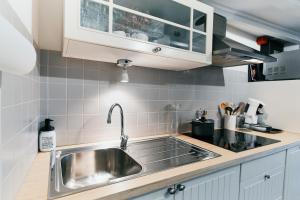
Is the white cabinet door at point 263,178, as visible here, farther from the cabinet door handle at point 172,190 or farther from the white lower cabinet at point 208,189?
the cabinet door handle at point 172,190

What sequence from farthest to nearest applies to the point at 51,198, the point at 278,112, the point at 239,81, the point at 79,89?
the point at 239,81 → the point at 278,112 → the point at 79,89 → the point at 51,198

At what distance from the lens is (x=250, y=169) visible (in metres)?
1.14

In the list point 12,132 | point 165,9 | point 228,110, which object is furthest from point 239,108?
point 12,132

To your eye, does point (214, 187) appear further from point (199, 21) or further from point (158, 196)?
point (199, 21)

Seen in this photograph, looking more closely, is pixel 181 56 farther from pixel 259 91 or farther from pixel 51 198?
pixel 259 91

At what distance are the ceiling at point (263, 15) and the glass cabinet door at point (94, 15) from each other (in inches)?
43.4

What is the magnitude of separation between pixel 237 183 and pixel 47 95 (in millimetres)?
1303

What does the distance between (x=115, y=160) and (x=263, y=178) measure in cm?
106

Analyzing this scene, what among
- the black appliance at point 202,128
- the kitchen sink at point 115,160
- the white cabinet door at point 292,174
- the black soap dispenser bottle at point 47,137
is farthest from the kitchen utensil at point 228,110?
the black soap dispenser bottle at point 47,137

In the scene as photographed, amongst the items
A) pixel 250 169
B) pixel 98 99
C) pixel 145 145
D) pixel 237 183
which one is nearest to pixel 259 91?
pixel 250 169

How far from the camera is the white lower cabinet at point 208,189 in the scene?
0.81m

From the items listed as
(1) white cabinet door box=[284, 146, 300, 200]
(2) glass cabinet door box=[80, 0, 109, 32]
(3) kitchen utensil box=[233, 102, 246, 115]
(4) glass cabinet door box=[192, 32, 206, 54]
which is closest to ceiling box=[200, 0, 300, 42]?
(4) glass cabinet door box=[192, 32, 206, 54]

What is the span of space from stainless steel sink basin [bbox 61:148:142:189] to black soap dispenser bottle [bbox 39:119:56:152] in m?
0.13

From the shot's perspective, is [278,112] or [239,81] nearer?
[278,112]
